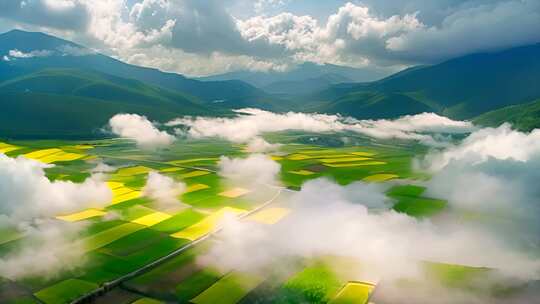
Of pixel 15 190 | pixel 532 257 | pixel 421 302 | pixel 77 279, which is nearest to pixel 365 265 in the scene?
pixel 421 302

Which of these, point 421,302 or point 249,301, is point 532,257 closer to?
point 421,302

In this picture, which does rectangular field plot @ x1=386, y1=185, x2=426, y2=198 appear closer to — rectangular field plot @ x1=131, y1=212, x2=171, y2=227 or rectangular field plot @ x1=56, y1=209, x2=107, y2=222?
rectangular field plot @ x1=131, y1=212, x2=171, y2=227

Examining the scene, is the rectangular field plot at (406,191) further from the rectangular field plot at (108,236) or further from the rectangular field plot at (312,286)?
the rectangular field plot at (108,236)

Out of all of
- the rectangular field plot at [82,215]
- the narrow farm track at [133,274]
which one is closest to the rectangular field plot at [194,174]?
the rectangular field plot at [82,215]

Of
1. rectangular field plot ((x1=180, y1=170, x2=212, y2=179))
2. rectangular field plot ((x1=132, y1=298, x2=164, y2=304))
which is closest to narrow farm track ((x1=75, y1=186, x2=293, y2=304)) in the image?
rectangular field plot ((x1=132, y1=298, x2=164, y2=304))

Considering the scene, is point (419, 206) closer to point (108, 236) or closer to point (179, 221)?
point (179, 221)

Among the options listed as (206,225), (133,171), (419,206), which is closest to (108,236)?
(206,225)
